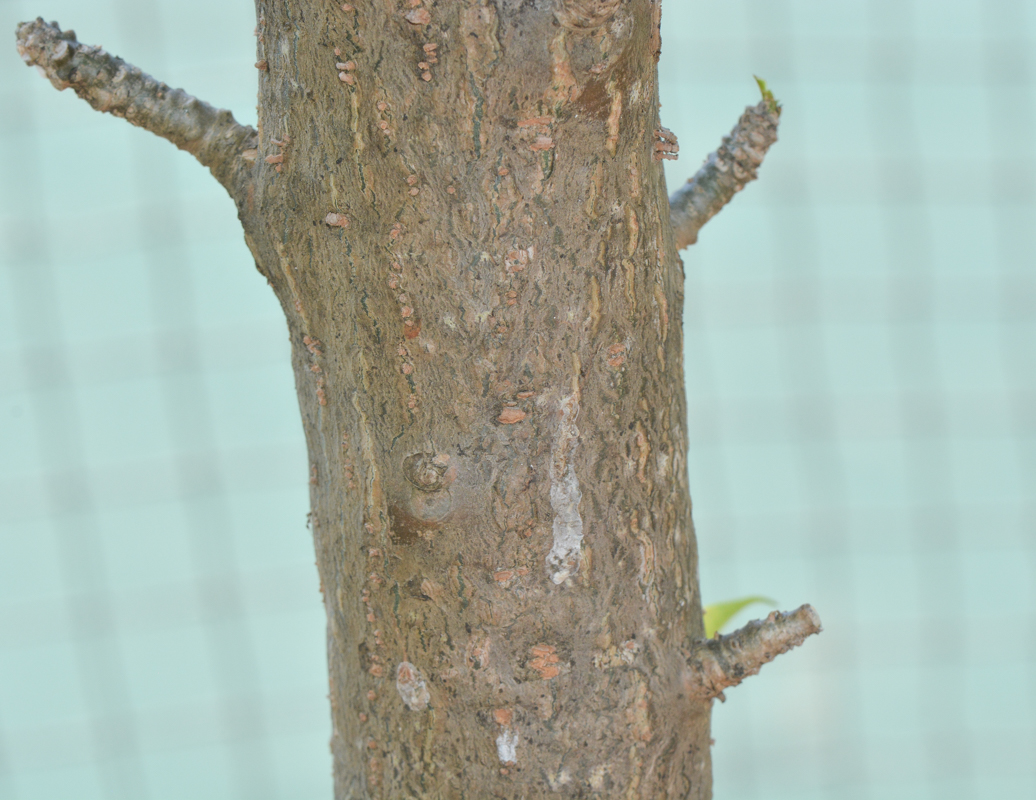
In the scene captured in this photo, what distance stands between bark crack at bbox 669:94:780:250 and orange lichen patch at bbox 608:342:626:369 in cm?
18

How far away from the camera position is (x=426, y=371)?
0.43 metres

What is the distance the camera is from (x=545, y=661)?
45cm

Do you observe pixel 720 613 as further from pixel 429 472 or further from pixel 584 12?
pixel 584 12

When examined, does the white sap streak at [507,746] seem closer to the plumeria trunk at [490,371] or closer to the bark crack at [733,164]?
the plumeria trunk at [490,371]

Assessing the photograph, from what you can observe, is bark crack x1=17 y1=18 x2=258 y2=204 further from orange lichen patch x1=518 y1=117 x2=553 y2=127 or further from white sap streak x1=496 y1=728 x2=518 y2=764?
white sap streak x1=496 y1=728 x2=518 y2=764

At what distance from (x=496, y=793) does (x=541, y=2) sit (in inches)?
14.4

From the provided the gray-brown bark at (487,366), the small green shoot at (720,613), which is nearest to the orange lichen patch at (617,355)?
the gray-brown bark at (487,366)

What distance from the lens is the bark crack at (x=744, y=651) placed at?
478 millimetres

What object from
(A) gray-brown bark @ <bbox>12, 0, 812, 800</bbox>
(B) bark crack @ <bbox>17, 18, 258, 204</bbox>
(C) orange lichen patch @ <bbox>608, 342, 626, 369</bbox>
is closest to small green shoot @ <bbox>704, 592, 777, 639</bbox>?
(A) gray-brown bark @ <bbox>12, 0, 812, 800</bbox>

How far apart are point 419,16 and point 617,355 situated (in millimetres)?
172

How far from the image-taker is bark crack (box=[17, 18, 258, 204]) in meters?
0.48

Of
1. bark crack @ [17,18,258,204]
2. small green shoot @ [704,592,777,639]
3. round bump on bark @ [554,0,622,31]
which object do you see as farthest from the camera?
small green shoot @ [704,592,777,639]

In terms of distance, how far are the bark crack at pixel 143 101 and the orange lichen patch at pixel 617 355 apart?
20 cm

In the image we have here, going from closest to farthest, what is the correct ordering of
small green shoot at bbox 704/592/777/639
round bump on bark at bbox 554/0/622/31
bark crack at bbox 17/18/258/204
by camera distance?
round bump on bark at bbox 554/0/622/31 → bark crack at bbox 17/18/258/204 → small green shoot at bbox 704/592/777/639
